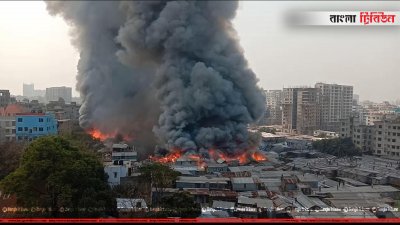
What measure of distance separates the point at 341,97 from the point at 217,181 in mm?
18102

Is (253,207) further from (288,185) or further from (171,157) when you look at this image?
(171,157)

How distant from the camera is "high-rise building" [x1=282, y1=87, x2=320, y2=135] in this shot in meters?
23.9

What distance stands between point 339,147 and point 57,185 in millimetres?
12380

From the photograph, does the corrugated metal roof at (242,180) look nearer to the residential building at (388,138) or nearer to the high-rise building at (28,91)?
the residential building at (388,138)

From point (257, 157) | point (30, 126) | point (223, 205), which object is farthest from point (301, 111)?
point (223, 205)

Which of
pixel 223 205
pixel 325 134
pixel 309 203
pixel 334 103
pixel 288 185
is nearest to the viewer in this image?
pixel 223 205

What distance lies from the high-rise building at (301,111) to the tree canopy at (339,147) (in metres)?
6.43

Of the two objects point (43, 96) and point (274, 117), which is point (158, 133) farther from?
point (43, 96)

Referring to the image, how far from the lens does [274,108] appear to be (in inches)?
1133

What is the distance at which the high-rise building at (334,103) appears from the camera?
79.9ft

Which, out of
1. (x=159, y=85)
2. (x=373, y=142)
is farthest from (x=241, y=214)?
(x=373, y=142)

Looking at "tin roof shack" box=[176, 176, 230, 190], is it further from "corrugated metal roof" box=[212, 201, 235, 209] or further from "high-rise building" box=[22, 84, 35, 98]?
"high-rise building" box=[22, 84, 35, 98]

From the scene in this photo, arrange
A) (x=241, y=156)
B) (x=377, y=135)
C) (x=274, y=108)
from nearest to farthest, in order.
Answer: (x=241, y=156)
(x=377, y=135)
(x=274, y=108)

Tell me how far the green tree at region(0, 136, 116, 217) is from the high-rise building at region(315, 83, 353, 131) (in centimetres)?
1904
